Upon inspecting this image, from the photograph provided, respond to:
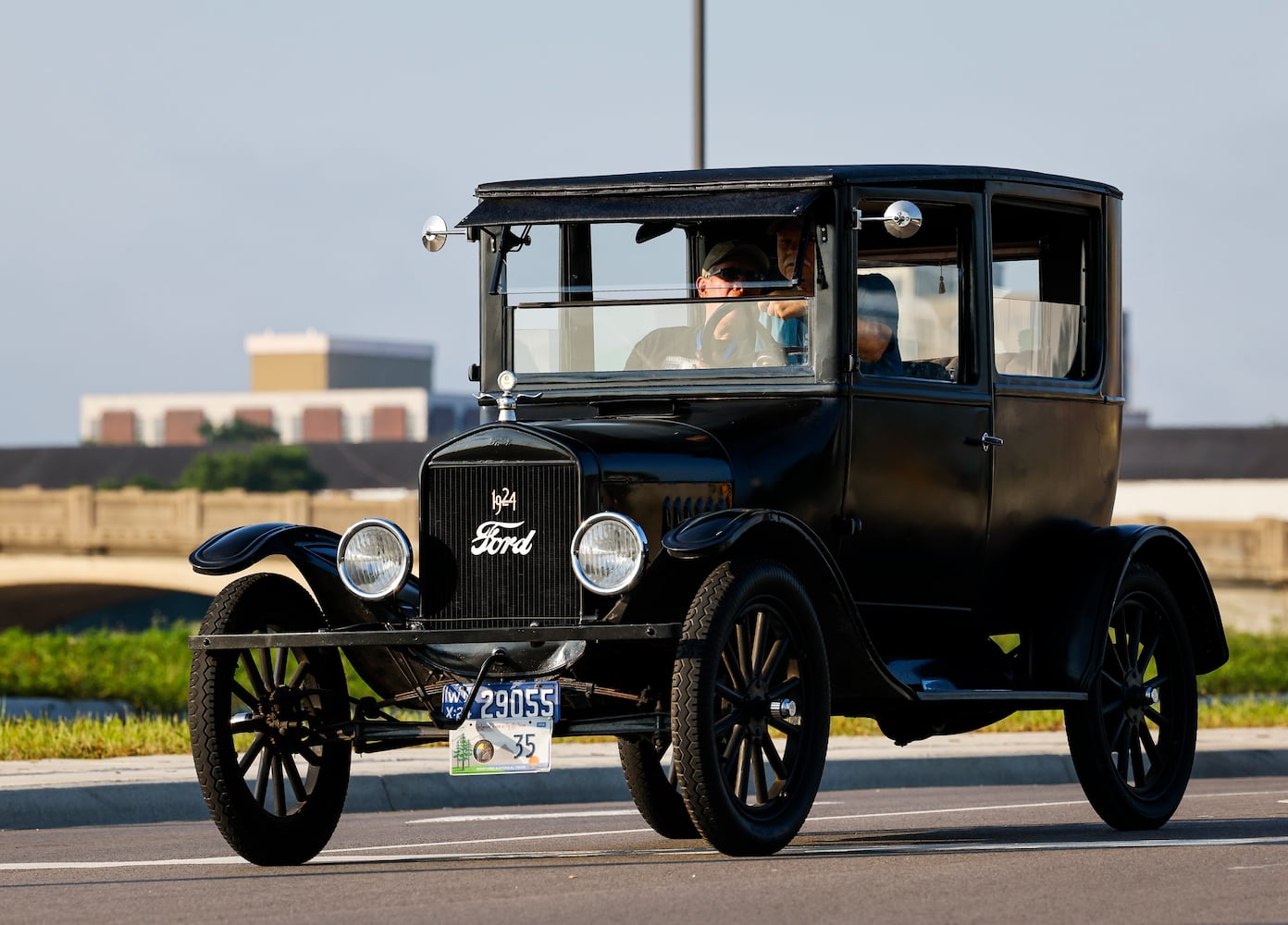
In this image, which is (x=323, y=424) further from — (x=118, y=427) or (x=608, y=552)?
(x=608, y=552)

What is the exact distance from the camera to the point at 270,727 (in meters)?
7.96

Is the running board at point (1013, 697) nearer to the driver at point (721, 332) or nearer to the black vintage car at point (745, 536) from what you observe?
the black vintage car at point (745, 536)

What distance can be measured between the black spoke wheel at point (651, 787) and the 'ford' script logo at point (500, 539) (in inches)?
71.7

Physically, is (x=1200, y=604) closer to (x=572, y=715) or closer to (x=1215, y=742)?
(x=572, y=715)

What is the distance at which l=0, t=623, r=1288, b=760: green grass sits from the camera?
13156 mm

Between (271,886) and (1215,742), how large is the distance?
9.05m

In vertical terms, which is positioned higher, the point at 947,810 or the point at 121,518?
the point at 947,810

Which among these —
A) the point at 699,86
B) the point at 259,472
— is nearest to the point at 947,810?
the point at 699,86

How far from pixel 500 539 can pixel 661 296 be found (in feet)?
4.54

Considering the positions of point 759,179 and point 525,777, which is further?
point 525,777

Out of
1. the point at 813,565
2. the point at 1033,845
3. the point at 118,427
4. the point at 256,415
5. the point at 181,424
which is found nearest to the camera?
the point at 813,565

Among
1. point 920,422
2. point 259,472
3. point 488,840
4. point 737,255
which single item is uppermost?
point 737,255

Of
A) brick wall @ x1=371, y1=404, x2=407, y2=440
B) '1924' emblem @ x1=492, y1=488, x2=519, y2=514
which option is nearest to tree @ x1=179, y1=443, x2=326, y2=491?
brick wall @ x1=371, y1=404, x2=407, y2=440

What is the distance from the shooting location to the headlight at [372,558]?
25.5 feet
